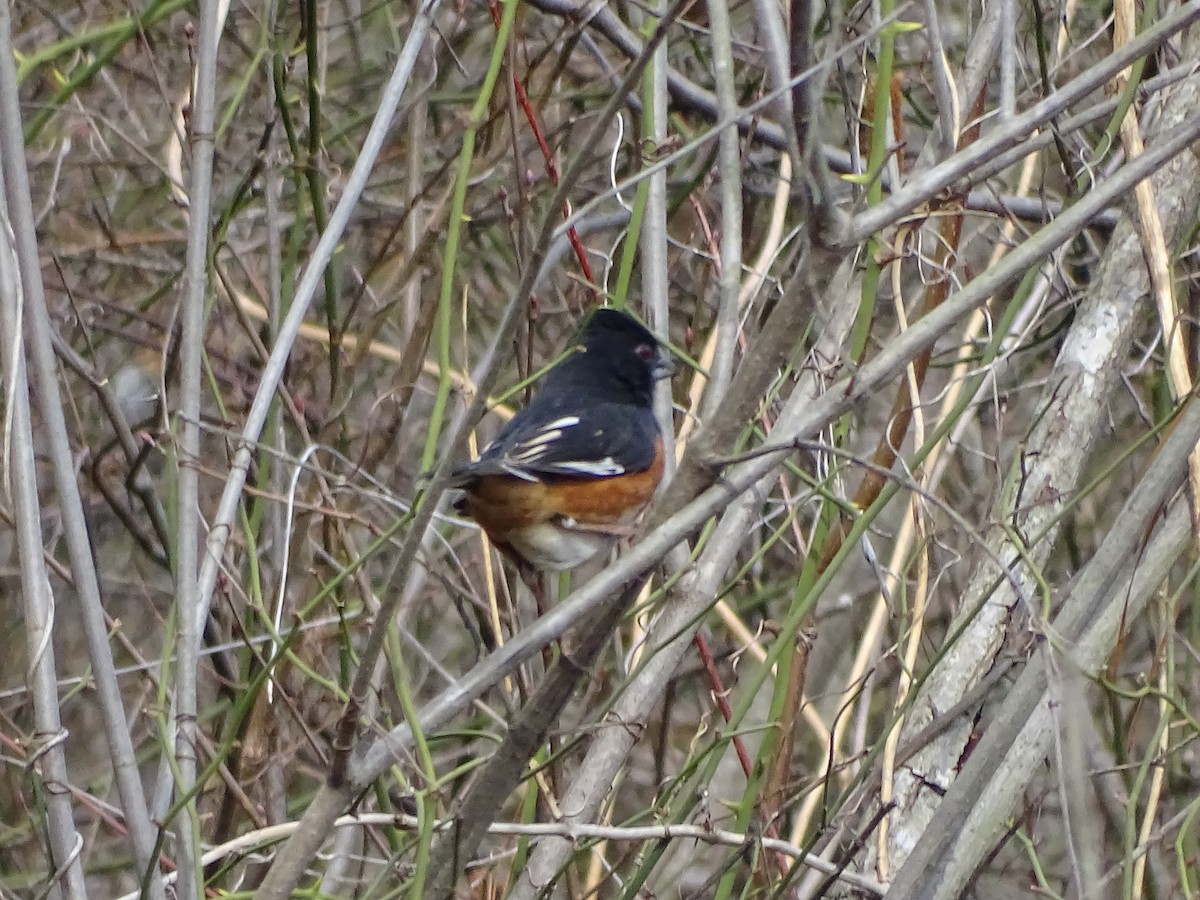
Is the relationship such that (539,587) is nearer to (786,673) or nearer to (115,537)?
(786,673)

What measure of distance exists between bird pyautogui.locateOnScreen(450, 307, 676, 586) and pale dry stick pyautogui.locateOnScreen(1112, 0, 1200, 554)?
2.97 feet

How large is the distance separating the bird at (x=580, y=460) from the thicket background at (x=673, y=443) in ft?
0.34

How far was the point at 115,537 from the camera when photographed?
530cm

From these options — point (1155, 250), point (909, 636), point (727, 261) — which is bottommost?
point (909, 636)

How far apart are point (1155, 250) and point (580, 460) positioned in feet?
4.10

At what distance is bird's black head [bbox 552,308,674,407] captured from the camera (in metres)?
3.32

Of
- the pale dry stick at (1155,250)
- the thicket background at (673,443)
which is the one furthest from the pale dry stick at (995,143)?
the pale dry stick at (1155,250)

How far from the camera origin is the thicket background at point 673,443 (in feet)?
6.04

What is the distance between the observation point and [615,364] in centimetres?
345

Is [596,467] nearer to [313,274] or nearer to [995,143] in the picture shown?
[313,274]

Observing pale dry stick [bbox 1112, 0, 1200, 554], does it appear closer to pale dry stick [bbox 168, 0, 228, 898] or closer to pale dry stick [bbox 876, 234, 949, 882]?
pale dry stick [bbox 876, 234, 949, 882]

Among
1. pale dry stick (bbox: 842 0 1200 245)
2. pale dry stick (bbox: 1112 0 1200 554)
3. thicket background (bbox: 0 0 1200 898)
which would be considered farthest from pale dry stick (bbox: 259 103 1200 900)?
pale dry stick (bbox: 1112 0 1200 554)

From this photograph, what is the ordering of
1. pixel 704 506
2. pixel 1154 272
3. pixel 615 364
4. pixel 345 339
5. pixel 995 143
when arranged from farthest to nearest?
pixel 345 339 < pixel 615 364 < pixel 1154 272 < pixel 704 506 < pixel 995 143

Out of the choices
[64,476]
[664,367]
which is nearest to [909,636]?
[664,367]
